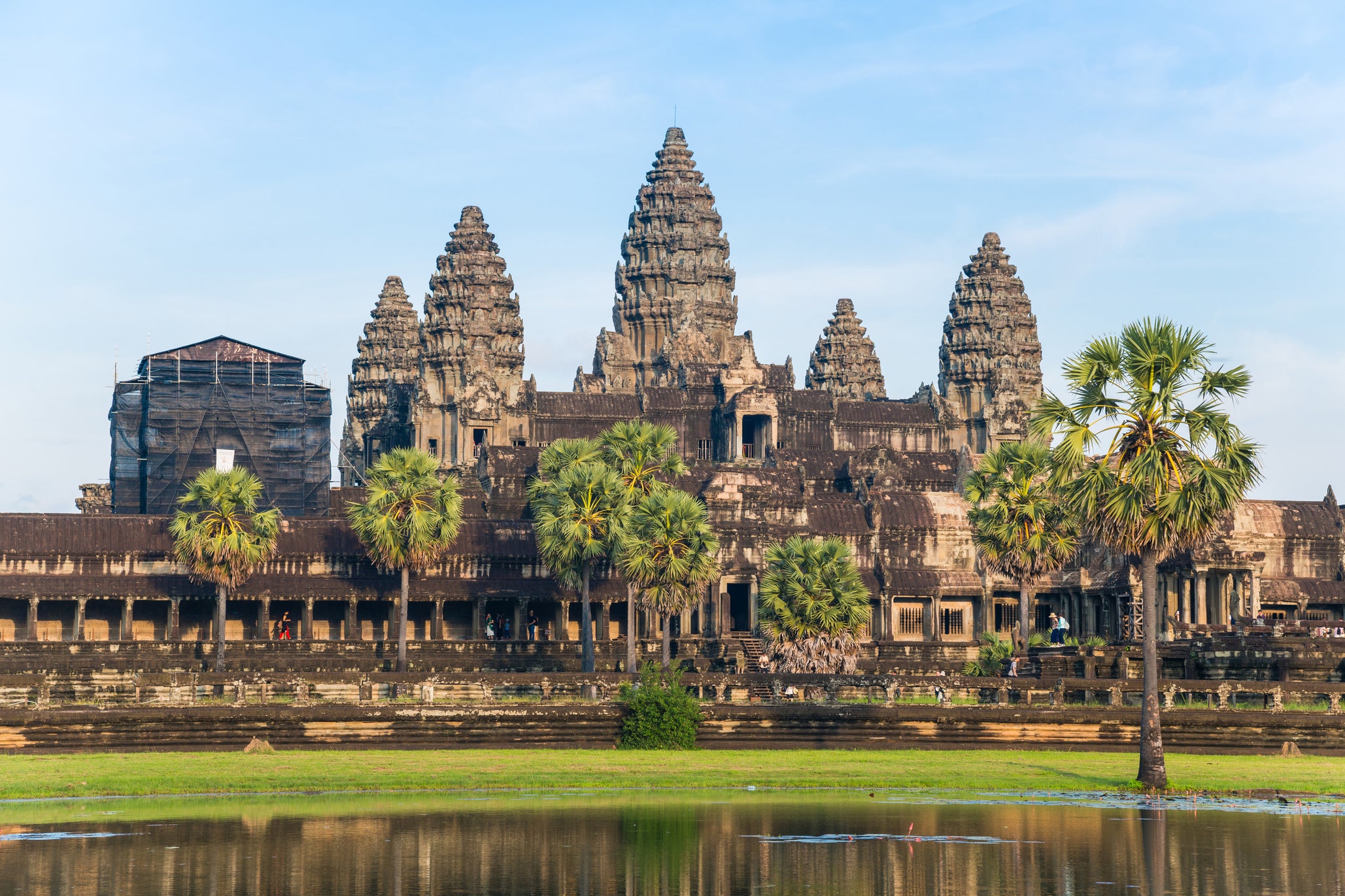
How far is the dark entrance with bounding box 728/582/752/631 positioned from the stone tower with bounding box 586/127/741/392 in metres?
42.3

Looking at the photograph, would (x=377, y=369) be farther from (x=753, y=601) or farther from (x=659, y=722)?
(x=659, y=722)

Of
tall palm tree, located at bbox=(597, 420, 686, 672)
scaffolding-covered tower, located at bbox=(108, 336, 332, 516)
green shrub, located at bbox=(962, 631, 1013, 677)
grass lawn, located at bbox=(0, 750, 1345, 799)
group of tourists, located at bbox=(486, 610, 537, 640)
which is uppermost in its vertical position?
scaffolding-covered tower, located at bbox=(108, 336, 332, 516)

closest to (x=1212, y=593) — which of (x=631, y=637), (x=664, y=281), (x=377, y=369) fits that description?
(x=631, y=637)

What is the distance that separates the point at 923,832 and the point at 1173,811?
4800 millimetres

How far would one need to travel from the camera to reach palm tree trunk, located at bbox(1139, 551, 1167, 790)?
31.2 m

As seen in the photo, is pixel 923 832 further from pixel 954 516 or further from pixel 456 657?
pixel 954 516

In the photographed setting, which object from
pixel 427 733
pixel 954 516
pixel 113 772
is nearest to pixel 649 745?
pixel 427 733

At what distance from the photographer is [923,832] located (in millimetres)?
25766

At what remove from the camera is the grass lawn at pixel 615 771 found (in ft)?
103

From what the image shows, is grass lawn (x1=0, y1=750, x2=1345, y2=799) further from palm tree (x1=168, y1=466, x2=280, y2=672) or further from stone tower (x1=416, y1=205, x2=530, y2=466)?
stone tower (x1=416, y1=205, x2=530, y2=466)

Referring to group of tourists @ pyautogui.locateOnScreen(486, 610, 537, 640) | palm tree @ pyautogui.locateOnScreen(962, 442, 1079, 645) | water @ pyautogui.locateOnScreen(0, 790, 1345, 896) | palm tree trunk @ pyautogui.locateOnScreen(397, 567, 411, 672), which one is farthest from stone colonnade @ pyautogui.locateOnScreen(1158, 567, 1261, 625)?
water @ pyautogui.locateOnScreen(0, 790, 1345, 896)

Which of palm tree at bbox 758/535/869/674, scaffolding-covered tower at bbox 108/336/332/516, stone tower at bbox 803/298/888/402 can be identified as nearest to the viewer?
palm tree at bbox 758/535/869/674

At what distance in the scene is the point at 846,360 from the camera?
139750 mm

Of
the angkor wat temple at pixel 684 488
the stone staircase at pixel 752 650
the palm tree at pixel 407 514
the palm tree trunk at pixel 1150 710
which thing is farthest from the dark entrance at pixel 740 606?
the palm tree trunk at pixel 1150 710
